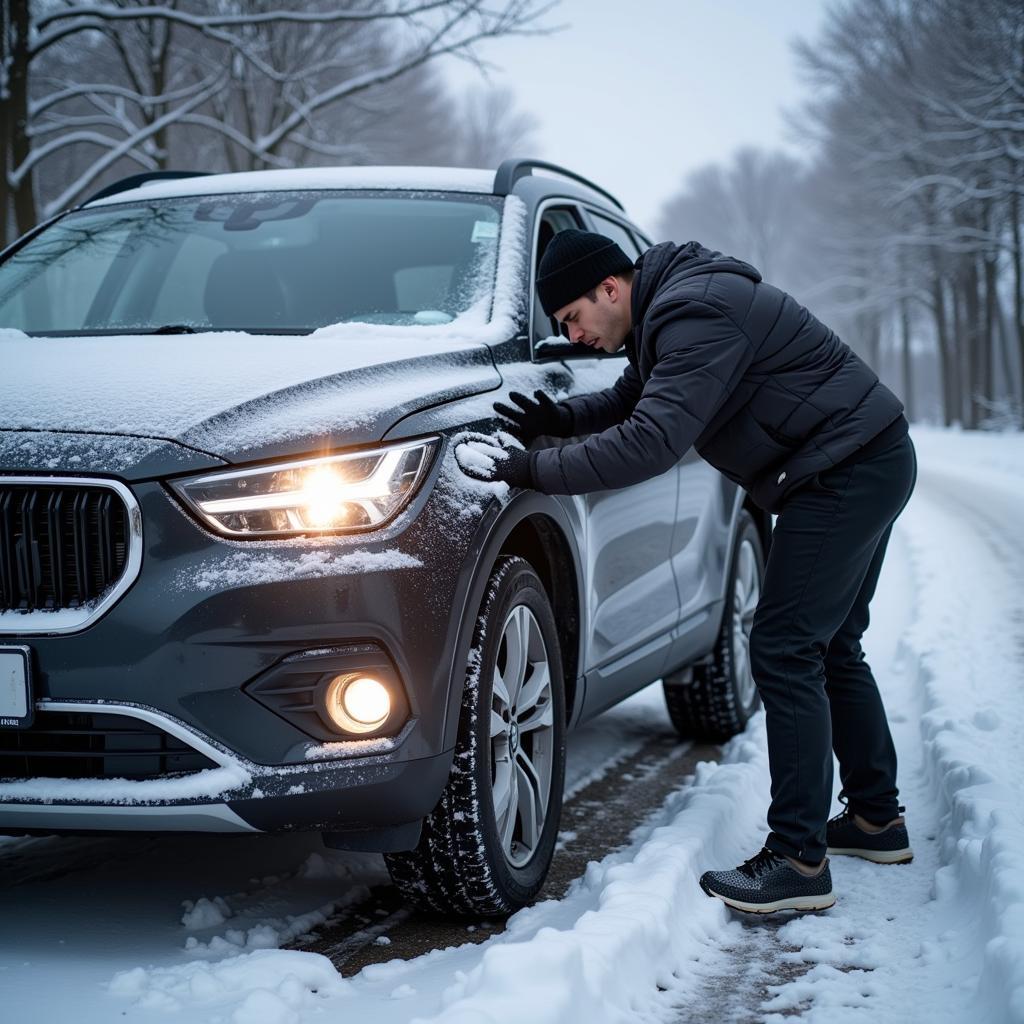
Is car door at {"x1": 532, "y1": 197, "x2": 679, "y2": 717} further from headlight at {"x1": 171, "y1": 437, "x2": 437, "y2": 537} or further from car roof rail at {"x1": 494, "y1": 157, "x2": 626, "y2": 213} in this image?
headlight at {"x1": 171, "y1": 437, "x2": 437, "y2": 537}

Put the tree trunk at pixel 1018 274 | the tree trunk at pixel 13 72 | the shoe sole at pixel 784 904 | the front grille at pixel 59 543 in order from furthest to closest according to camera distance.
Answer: the tree trunk at pixel 1018 274, the tree trunk at pixel 13 72, the shoe sole at pixel 784 904, the front grille at pixel 59 543

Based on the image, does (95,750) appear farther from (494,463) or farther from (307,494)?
(494,463)

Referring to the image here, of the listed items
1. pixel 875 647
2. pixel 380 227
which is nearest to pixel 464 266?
pixel 380 227

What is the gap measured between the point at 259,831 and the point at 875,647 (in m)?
4.57

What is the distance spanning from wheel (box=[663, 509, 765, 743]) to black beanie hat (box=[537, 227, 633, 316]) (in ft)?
6.39

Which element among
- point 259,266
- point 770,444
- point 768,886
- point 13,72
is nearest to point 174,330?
point 259,266

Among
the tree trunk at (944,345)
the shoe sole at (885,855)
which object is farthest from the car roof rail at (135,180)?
the tree trunk at (944,345)

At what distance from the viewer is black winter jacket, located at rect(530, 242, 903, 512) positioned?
300 cm

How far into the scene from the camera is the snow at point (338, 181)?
4074mm

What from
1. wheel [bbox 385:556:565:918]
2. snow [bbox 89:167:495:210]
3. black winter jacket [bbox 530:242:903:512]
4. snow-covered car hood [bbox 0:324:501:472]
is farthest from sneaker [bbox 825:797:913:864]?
snow [bbox 89:167:495:210]

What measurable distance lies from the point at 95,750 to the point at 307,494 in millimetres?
659

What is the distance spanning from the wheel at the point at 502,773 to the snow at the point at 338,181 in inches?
60.7

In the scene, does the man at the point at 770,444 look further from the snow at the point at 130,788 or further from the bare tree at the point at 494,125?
the bare tree at the point at 494,125

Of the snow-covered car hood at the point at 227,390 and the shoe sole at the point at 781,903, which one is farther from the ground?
the snow-covered car hood at the point at 227,390
